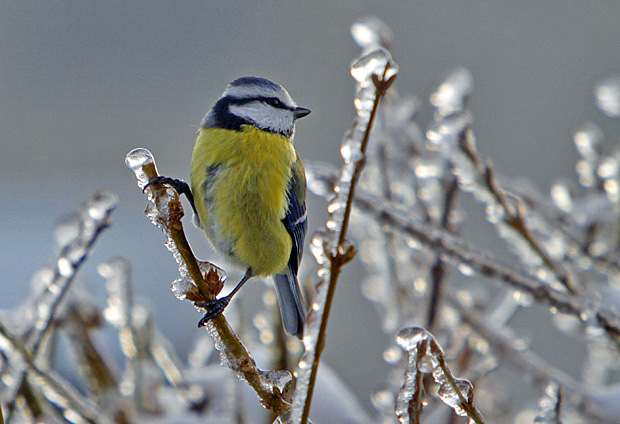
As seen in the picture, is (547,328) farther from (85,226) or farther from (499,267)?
(85,226)

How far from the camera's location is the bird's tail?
72cm

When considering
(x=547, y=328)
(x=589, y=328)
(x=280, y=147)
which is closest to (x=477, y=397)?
(x=589, y=328)

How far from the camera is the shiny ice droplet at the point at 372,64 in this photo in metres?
0.33

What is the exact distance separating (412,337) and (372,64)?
0.17 m

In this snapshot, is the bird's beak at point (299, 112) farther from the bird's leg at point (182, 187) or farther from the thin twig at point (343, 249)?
the thin twig at point (343, 249)

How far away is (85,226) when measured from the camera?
506mm

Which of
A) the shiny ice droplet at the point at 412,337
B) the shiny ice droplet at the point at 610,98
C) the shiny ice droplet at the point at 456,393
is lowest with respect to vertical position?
the shiny ice droplet at the point at 456,393

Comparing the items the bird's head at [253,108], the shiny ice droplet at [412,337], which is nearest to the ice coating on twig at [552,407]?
the shiny ice droplet at [412,337]

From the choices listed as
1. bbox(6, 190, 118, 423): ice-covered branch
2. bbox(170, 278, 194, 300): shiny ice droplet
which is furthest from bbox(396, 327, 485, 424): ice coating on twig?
bbox(6, 190, 118, 423): ice-covered branch

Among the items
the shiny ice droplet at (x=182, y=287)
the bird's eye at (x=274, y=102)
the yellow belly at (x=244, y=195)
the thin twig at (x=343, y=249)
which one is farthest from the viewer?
the bird's eye at (x=274, y=102)

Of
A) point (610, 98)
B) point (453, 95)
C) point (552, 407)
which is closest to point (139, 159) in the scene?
point (552, 407)

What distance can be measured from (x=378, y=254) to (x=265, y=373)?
0.51 meters

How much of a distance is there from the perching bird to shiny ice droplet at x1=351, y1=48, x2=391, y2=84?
34 cm

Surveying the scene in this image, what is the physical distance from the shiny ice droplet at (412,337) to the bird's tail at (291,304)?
35cm
